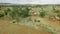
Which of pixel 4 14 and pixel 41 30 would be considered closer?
pixel 41 30

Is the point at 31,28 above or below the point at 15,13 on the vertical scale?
below

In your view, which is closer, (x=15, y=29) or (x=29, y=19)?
(x=15, y=29)

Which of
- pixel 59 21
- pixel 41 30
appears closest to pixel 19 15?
pixel 41 30

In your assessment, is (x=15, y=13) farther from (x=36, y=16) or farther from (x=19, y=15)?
(x=36, y=16)

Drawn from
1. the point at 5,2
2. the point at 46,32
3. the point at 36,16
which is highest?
the point at 5,2

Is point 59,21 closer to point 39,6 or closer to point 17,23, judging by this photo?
point 39,6

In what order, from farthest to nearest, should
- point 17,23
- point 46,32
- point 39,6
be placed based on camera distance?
point 39,6 < point 17,23 < point 46,32

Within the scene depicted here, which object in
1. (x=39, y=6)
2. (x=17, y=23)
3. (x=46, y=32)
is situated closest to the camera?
(x=46, y=32)

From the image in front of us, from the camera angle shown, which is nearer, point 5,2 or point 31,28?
point 31,28

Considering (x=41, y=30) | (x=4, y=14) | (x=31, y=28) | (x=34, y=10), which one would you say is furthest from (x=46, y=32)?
(x=4, y=14)
